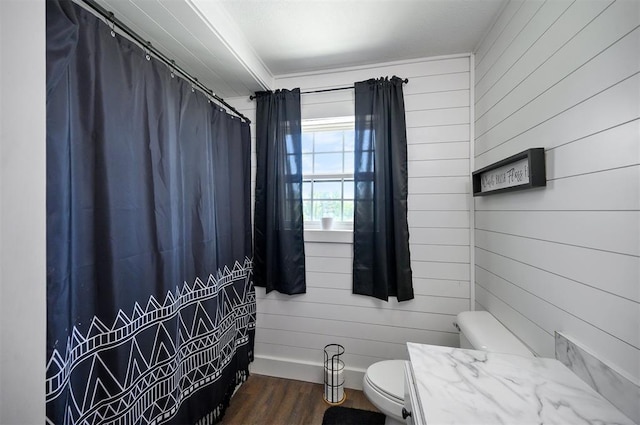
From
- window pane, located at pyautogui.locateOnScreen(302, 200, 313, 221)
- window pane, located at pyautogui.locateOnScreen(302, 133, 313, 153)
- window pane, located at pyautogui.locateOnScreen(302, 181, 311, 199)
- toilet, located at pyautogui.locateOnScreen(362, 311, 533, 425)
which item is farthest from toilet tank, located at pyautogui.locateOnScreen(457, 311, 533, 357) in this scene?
window pane, located at pyautogui.locateOnScreen(302, 133, 313, 153)

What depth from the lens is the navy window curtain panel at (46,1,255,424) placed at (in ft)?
2.63

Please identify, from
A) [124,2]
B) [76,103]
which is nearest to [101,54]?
[76,103]

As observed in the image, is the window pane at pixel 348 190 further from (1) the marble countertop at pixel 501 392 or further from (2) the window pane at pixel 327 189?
(1) the marble countertop at pixel 501 392

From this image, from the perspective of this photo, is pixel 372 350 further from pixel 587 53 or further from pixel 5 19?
pixel 5 19

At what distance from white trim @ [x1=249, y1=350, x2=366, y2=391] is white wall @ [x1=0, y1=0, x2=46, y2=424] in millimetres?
1677

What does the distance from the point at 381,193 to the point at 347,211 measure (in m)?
0.35

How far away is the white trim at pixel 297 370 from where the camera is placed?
1.90m

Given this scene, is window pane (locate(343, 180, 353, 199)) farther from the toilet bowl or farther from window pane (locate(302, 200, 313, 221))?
the toilet bowl

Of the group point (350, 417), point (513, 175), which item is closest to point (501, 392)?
point (513, 175)

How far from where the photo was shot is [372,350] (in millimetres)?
1890

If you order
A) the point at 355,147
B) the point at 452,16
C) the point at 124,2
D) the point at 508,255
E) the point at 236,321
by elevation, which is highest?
the point at 452,16

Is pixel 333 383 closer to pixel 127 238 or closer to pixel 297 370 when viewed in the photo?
pixel 297 370

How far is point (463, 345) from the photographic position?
146 centimetres

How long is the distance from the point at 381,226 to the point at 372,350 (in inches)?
36.9
